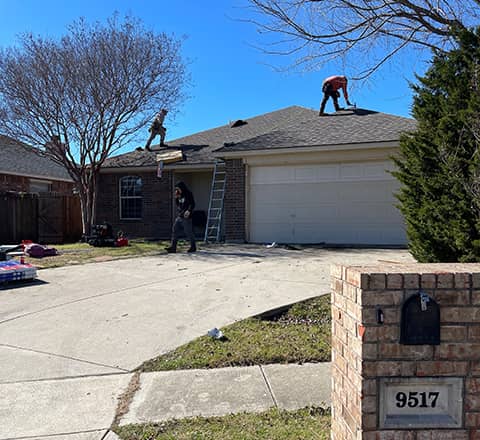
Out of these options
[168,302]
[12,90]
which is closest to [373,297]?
[168,302]

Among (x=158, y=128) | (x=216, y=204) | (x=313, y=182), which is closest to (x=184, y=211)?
(x=216, y=204)

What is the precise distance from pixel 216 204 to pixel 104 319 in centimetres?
1029

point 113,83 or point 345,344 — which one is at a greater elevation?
point 113,83

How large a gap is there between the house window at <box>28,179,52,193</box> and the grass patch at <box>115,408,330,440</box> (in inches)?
857

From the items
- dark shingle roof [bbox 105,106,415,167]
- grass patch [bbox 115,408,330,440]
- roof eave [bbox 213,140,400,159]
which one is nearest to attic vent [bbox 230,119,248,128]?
dark shingle roof [bbox 105,106,415,167]

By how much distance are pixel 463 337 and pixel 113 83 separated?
1495 cm

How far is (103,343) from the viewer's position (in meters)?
4.65

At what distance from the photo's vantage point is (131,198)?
57.6 feet

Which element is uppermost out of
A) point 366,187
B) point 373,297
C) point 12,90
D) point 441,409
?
point 12,90

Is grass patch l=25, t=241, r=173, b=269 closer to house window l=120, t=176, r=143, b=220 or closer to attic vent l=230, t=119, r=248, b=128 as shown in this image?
house window l=120, t=176, r=143, b=220

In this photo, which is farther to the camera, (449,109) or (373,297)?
(449,109)

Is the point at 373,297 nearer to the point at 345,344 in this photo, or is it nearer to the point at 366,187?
the point at 345,344

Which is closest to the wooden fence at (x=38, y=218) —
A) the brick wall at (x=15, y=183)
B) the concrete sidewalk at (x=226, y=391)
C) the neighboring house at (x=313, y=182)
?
the brick wall at (x=15, y=183)

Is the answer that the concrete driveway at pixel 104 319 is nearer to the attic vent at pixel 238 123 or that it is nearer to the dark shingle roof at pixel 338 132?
the dark shingle roof at pixel 338 132
